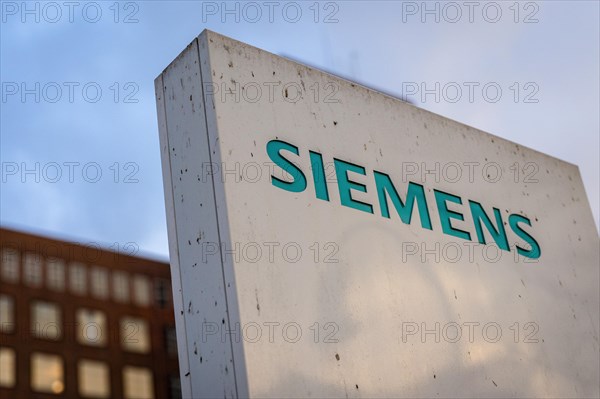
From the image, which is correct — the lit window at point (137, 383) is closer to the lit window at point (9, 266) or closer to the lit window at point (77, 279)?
the lit window at point (77, 279)

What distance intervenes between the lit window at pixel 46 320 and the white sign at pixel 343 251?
34.4m

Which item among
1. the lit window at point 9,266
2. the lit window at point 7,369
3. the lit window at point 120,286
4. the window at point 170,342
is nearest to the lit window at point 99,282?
the lit window at point 120,286

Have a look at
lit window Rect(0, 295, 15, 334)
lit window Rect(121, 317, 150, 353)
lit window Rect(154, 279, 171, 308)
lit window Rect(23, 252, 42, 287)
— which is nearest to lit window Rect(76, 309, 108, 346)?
lit window Rect(121, 317, 150, 353)

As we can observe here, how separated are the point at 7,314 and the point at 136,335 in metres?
6.25

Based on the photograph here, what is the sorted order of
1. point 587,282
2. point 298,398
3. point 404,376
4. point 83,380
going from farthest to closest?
1. point 83,380
2. point 587,282
3. point 404,376
4. point 298,398

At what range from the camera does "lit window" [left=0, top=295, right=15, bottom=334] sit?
34.9m

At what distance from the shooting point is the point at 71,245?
132 ft

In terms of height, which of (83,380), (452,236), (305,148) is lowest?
(452,236)

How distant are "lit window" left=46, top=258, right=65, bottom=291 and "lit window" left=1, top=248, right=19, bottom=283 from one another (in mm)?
1283

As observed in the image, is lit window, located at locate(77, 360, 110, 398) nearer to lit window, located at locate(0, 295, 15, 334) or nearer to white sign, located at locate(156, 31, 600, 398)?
lit window, located at locate(0, 295, 15, 334)

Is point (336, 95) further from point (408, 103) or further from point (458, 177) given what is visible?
point (458, 177)

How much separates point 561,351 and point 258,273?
1569 mm

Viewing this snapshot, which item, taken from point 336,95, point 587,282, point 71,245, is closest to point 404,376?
point 336,95

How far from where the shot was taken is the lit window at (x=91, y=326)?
3750 cm
